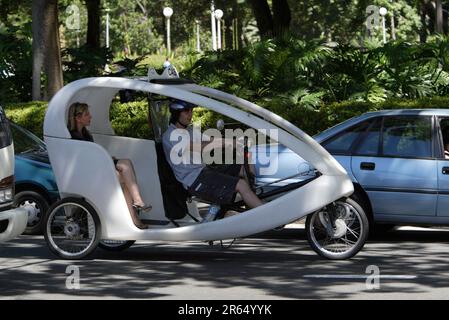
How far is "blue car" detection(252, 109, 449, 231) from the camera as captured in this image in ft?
38.4

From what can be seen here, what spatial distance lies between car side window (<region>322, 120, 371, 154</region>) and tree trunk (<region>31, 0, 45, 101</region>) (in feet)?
29.9

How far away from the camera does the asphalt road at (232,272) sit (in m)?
8.95

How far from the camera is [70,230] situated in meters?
10.9

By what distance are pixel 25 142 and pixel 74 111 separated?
3446mm

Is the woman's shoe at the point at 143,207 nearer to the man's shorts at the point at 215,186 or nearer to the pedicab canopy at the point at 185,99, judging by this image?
the man's shorts at the point at 215,186

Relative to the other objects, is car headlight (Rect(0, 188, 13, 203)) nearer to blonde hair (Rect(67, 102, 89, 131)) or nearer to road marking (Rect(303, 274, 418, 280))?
blonde hair (Rect(67, 102, 89, 131))

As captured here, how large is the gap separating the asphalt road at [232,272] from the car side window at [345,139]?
3.69 ft

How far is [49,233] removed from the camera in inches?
429

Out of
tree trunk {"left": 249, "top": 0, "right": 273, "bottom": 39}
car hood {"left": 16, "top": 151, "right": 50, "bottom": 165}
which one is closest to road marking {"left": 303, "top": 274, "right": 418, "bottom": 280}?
car hood {"left": 16, "top": 151, "right": 50, "bottom": 165}

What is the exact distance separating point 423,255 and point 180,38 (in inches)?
2766

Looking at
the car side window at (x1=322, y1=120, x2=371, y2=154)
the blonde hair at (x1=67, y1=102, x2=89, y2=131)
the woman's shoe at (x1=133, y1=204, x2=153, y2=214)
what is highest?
the blonde hair at (x1=67, y1=102, x2=89, y2=131)
